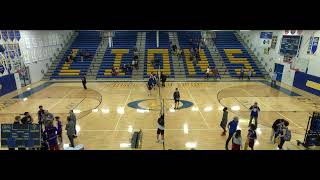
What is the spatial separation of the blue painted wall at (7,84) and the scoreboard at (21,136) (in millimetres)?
12757

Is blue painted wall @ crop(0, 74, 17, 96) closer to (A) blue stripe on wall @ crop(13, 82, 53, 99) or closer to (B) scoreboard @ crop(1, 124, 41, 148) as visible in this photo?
(A) blue stripe on wall @ crop(13, 82, 53, 99)

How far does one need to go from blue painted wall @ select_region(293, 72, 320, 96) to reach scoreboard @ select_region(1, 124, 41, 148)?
18128mm

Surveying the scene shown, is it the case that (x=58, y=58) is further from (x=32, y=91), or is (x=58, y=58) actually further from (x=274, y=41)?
(x=274, y=41)

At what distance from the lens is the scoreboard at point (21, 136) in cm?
666

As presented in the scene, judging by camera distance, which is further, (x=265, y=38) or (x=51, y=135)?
(x=265, y=38)

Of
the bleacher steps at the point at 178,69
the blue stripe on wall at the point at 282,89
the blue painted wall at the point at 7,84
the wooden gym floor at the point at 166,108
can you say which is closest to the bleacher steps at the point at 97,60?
the wooden gym floor at the point at 166,108

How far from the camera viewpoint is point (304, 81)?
60.7 ft

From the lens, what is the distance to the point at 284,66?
21188mm

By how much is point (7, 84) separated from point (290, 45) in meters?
23.0

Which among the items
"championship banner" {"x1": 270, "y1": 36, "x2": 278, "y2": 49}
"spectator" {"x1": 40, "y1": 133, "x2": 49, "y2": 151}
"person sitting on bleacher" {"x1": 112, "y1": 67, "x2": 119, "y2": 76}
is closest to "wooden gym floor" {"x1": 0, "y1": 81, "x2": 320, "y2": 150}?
"spectator" {"x1": 40, "y1": 133, "x2": 49, "y2": 151}

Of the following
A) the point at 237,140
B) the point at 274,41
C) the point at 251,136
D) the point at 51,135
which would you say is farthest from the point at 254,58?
the point at 51,135
